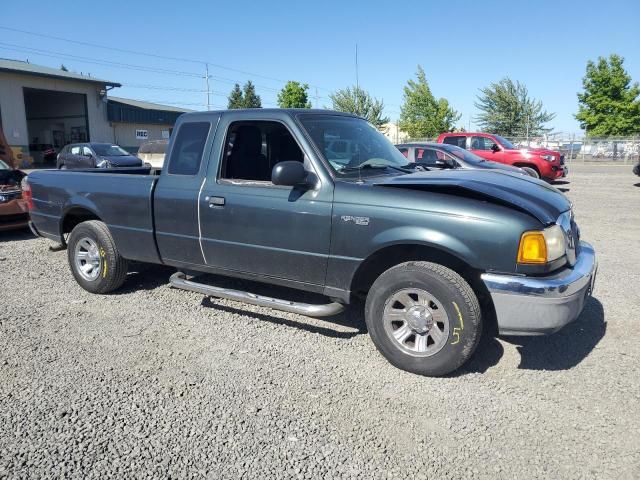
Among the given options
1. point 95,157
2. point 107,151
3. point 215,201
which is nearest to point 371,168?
point 215,201

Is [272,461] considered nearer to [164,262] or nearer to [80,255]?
[164,262]

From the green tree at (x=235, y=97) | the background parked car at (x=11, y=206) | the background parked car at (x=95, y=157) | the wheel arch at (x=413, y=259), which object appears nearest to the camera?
the wheel arch at (x=413, y=259)

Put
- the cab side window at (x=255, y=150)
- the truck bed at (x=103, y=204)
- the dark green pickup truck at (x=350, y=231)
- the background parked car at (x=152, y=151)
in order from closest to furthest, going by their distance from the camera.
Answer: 1. the dark green pickup truck at (x=350, y=231)
2. the cab side window at (x=255, y=150)
3. the truck bed at (x=103, y=204)
4. the background parked car at (x=152, y=151)

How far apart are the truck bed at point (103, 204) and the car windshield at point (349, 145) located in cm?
169

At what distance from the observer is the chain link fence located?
33.1 metres

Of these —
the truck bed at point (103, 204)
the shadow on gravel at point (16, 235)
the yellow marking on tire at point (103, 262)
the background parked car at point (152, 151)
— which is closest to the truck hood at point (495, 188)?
the truck bed at point (103, 204)

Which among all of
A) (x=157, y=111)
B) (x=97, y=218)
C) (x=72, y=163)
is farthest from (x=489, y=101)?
(x=97, y=218)

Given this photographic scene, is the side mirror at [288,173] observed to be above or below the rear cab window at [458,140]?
below

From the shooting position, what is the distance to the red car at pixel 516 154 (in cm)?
1625

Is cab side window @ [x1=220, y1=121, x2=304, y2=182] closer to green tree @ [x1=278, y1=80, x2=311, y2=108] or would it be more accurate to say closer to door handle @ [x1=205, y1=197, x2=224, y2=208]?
door handle @ [x1=205, y1=197, x2=224, y2=208]

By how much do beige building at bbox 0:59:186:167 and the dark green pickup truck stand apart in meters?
30.8

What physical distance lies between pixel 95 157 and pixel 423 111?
30475 mm

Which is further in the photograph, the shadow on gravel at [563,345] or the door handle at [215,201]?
the door handle at [215,201]

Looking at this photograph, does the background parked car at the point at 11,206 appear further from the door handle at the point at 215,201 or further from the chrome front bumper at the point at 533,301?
the chrome front bumper at the point at 533,301
